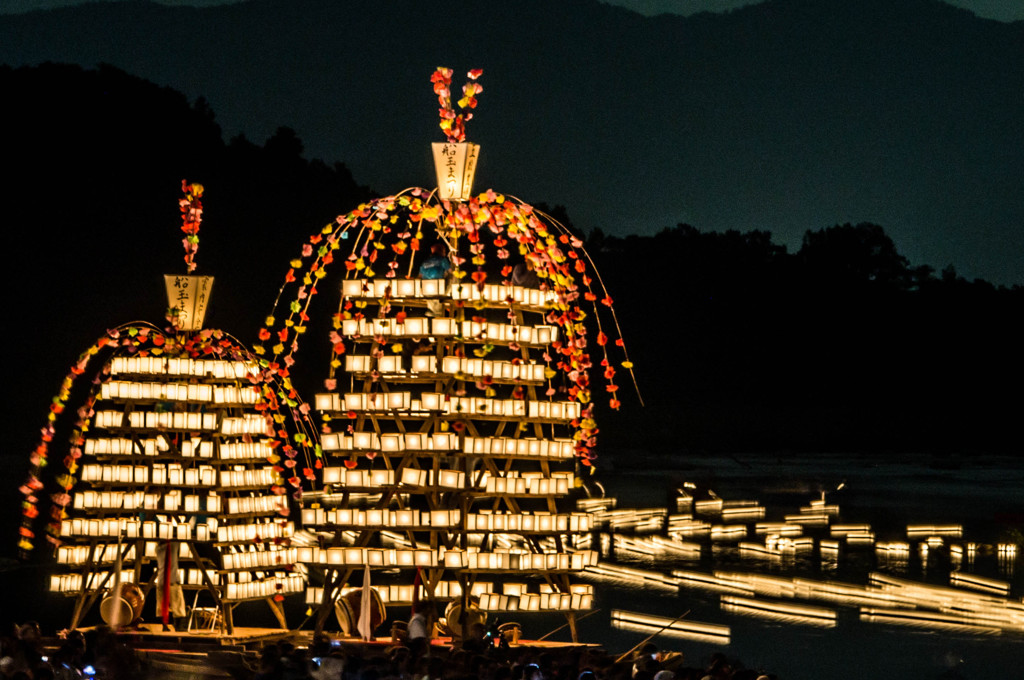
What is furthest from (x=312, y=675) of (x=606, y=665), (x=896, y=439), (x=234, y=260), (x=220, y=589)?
(x=896, y=439)

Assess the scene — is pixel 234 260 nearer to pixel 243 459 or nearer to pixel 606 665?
pixel 243 459

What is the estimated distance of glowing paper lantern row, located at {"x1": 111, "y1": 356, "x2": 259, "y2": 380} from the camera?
18.6 meters

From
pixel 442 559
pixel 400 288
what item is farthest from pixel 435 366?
pixel 442 559

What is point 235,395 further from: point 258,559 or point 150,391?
point 258,559

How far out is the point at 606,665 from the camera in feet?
45.9

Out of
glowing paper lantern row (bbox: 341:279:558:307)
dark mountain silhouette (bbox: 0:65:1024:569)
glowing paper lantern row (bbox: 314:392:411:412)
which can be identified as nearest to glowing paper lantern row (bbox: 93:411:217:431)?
glowing paper lantern row (bbox: 314:392:411:412)

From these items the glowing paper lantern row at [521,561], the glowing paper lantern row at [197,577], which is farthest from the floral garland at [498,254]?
the glowing paper lantern row at [197,577]

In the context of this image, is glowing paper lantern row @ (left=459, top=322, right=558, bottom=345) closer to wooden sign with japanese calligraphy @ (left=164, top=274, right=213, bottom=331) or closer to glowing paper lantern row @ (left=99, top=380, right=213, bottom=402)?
glowing paper lantern row @ (left=99, top=380, right=213, bottom=402)

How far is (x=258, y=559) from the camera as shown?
19.0 m

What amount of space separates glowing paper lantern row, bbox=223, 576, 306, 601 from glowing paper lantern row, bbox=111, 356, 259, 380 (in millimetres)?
2668

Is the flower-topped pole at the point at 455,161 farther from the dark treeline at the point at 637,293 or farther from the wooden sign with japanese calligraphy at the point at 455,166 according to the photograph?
the dark treeline at the point at 637,293

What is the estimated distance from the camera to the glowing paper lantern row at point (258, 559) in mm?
18688

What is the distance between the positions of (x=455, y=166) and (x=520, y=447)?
10.8ft

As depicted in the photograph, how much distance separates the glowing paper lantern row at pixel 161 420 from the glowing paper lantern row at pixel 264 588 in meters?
2.05
